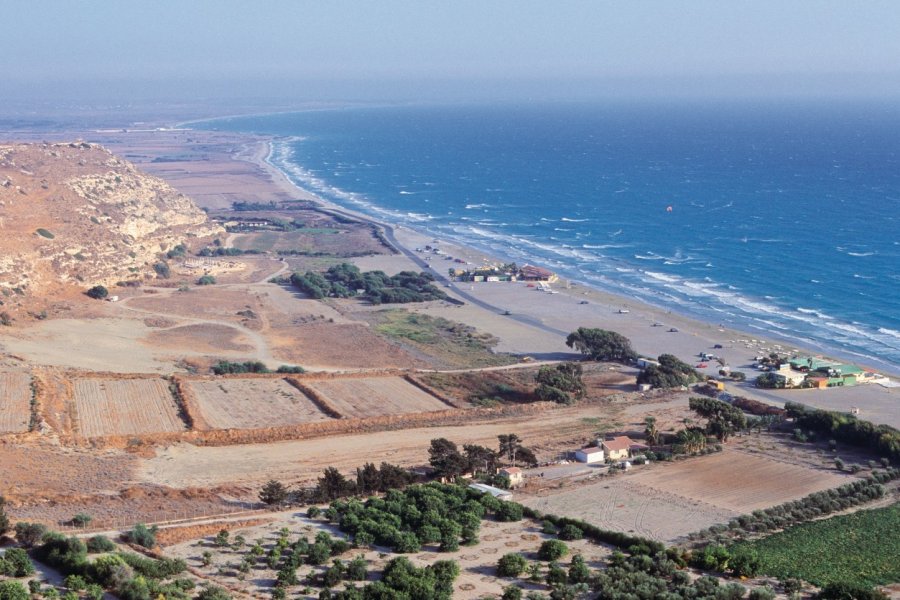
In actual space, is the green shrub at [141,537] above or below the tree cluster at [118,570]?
below

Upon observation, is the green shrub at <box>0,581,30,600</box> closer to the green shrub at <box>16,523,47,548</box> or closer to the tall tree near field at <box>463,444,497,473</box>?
the green shrub at <box>16,523,47,548</box>

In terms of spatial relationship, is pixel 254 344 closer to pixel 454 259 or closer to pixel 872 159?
pixel 454 259

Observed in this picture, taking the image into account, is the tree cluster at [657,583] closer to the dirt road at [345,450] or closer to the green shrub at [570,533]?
the green shrub at [570,533]

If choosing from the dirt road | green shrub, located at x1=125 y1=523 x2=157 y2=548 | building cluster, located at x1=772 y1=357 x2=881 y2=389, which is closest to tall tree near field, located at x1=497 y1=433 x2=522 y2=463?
Result: the dirt road

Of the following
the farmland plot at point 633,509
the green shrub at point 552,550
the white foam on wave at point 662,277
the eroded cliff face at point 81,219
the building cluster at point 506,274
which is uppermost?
the eroded cliff face at point 81,219

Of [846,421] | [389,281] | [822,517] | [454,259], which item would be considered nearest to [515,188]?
[454,259]

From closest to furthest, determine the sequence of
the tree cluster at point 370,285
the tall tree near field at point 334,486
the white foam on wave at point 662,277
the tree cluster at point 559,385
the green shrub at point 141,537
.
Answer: the green shrub at point 141,537 → the tall tree near field at point 334,486 → the tree cluster at point 559,385 → the tree cluster at point 370,285 → the white foam on wave at point 662,277

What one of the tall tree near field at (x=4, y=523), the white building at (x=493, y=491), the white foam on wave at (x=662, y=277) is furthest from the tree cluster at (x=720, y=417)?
the white foam on wave at (x=662, y=277)
